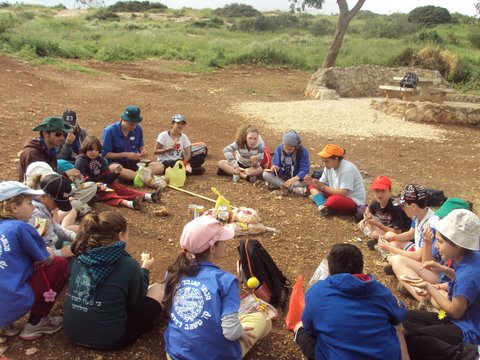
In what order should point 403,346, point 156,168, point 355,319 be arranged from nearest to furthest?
point 355,319 → point 403,346 → point 156,168

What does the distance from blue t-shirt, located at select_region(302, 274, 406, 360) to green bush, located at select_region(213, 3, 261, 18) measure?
56143 mm

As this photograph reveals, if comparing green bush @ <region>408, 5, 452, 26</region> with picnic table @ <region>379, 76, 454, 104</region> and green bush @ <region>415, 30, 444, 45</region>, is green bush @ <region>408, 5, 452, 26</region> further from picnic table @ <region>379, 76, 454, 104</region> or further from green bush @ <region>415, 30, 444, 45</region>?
picnic table @ <region>379, 76, 454, 104</region>

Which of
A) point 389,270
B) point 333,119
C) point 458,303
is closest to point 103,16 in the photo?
point 333,119

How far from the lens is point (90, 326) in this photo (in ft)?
10.2

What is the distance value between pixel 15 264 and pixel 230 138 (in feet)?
23.2

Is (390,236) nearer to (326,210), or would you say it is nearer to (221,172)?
(326,210)

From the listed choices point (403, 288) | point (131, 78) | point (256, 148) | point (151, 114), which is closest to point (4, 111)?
point (151, 114)

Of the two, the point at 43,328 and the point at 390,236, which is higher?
the point at 390,236

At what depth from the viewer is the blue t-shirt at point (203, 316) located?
110 inches

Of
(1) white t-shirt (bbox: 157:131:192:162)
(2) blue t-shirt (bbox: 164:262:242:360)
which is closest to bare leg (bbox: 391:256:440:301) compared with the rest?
(2) blue t-shirt (bbox: 164:262:242:360)

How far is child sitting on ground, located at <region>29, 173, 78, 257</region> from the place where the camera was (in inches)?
154

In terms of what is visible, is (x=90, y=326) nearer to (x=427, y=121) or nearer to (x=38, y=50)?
(x=427, y=121)

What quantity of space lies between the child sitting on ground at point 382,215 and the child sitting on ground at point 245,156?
2.21m

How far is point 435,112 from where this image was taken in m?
12.6
